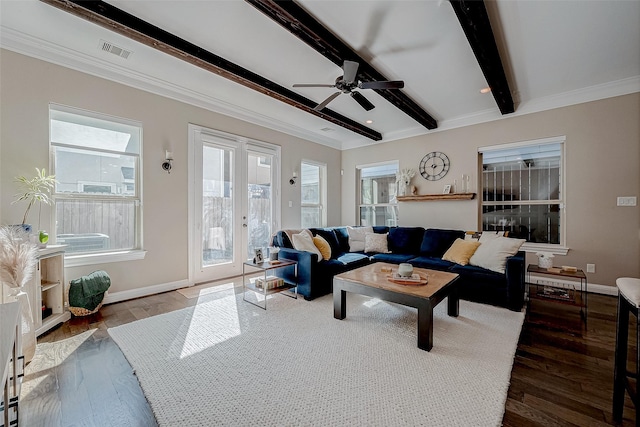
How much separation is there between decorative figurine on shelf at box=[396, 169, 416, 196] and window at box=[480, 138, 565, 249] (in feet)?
4.13

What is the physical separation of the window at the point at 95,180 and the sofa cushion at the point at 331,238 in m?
2.49

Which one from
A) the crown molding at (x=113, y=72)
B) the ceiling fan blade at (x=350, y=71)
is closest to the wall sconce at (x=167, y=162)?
the crown molding at (x=113, y=72)

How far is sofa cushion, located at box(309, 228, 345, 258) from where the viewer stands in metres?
4.29

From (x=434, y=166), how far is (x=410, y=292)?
352 centimetres

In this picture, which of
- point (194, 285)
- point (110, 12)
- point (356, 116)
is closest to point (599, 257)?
point (356, 116)

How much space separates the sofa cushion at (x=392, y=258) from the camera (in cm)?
402

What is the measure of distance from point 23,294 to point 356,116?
4668mm

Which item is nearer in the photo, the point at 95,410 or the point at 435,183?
the point at 95,410

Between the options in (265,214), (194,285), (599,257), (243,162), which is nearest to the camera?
(599,257)

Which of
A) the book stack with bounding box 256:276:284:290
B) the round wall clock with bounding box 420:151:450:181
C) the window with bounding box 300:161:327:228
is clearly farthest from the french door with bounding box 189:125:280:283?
the round wall clock with bounding box 420:151:450:181

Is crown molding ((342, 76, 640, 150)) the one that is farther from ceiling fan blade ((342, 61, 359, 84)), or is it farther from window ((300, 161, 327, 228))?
ceiling fan blade ((342, 61, 359, 84))

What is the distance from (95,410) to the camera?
1550mm

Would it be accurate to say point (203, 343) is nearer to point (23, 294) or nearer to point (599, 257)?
point (23, 294)

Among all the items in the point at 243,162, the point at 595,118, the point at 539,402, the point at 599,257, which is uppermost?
the point at 595,118
